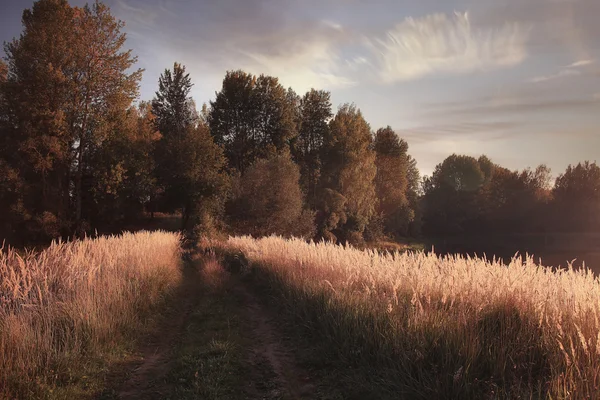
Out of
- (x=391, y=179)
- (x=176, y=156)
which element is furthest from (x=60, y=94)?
(x=391, y=179)

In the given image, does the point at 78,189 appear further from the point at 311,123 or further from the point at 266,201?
the point at 311,123

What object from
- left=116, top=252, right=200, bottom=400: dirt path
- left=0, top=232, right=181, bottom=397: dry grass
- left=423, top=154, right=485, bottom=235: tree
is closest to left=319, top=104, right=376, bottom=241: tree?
left=423, top=154, right=485, bottom=235: tree

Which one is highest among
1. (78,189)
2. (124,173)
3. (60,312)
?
(124,173)

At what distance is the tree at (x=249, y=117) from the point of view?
153 ft

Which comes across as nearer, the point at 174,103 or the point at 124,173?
the point at 124,173

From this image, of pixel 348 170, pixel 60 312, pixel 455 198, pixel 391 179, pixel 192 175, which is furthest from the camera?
pixel 455 198

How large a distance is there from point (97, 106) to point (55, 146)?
13.8 ft

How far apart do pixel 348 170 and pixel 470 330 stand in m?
43.0

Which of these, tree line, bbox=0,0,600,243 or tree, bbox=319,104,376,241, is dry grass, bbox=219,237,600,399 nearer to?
tree line, bbox=0,0,600,243

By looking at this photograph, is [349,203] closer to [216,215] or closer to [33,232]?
[216,215]

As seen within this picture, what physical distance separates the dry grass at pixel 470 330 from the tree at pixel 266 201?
2858 cm

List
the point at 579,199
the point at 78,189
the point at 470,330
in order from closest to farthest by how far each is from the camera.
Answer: the point at 470,330, the point at 78,189, the point at 579,199

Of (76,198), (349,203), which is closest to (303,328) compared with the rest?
(76,198)

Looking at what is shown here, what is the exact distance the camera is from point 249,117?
4775 cm
